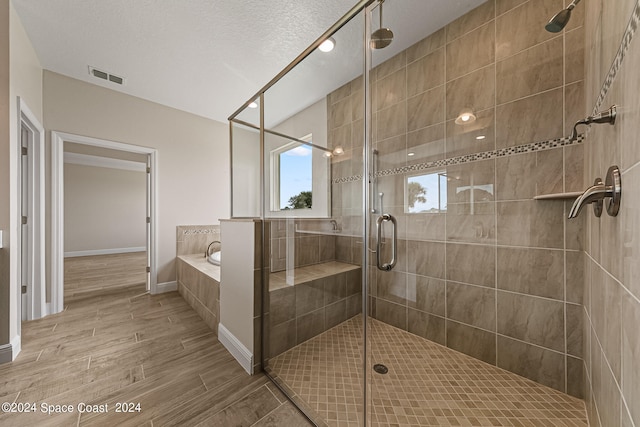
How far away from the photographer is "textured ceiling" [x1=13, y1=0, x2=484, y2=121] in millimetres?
1654

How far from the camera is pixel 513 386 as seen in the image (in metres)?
1.39

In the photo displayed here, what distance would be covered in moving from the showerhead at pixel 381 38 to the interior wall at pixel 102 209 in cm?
684

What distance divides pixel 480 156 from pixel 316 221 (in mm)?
1269

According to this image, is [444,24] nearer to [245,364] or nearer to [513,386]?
[513,386]

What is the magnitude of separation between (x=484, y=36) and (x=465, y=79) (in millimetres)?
272

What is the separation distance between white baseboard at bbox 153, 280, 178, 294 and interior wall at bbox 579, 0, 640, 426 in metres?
3.82

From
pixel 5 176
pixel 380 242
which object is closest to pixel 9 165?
pixel 5 176

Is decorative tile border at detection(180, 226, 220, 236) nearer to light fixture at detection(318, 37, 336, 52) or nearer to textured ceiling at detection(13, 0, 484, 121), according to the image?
textured ceiling at detection(13, 0, 484, 121)

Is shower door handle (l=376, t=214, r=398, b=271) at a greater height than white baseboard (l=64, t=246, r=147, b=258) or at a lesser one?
greater

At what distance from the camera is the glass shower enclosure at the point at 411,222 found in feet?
4.41

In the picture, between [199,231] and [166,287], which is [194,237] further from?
[166,287]

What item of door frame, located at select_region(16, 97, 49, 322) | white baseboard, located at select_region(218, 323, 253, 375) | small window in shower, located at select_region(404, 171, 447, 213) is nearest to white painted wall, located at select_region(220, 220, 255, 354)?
white baseboard, located at select_region(218, 323, 253, 375)

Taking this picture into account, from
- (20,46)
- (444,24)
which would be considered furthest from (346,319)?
(20,46)

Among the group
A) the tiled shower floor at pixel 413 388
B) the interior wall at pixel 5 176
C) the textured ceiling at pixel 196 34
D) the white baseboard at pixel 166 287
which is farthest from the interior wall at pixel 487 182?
the white baseboard at pixel 166 287
